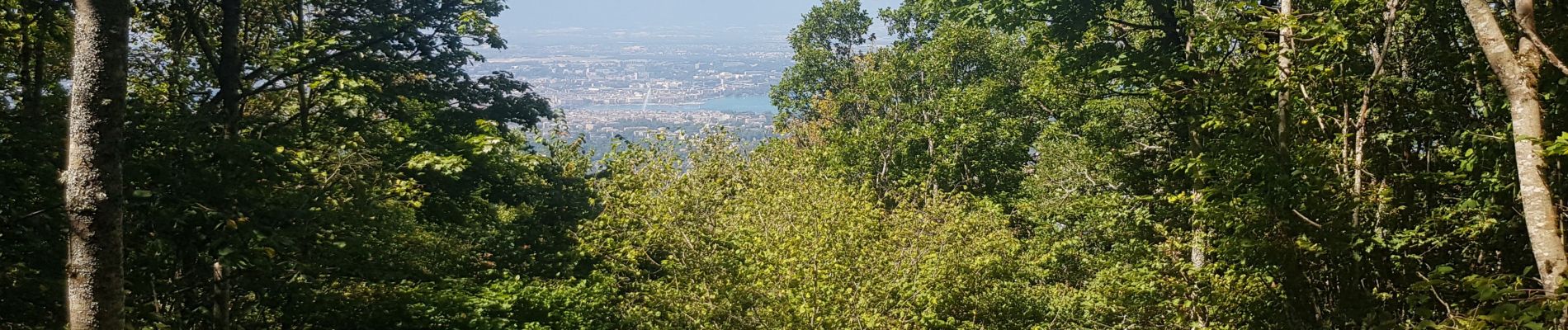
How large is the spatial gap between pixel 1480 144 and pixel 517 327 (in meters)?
11.7

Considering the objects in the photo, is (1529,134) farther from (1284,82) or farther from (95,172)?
(95,172)

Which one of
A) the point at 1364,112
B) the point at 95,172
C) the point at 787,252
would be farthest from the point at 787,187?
the point at 95,172

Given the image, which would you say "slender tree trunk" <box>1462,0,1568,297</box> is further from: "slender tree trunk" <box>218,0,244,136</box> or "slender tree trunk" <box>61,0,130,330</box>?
"slender tree trunk" <box>218,0,244,136</box>

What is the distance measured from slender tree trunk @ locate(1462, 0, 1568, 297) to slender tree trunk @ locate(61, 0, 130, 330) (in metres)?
8.86

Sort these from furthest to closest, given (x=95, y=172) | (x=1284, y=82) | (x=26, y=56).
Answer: (x=26, y=56)
(x=1284, y=82)
(x=95, y=172)

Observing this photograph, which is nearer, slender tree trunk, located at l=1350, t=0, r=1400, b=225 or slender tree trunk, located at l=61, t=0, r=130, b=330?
slender tree trunk, located at l=61, t=0, r=130, b=330

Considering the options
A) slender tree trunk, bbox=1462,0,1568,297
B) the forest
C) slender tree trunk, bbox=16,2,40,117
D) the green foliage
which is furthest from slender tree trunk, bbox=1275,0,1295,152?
slender tree trunk, bbox=16,2,40,117

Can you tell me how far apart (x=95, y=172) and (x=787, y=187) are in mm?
12765

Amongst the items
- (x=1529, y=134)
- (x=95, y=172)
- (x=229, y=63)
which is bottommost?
(x=95, y=172)

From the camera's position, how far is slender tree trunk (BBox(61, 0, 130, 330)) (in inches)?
207

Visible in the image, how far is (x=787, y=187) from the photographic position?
1728cm

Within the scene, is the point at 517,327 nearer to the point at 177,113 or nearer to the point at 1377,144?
the point at 177,113

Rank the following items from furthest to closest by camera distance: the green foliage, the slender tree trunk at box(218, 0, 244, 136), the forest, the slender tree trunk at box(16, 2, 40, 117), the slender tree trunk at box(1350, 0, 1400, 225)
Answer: the slender tree trunk at box(218, 0, 244, 136), the green foliage, the slender tree trunk at box(16, 2, 40, 117), the slender tree trunk at box(1350, 0, 1400, 225), the forest

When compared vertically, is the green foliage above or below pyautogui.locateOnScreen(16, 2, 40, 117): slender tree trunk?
below
